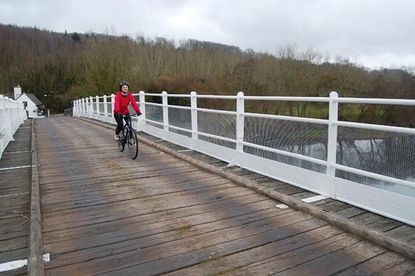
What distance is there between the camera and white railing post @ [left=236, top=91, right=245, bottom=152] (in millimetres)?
6238

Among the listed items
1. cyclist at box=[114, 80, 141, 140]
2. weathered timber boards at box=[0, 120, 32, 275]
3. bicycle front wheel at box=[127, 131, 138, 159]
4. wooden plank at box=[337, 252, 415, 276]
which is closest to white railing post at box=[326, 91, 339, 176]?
wooden plank at box=[337, 252, 415, 276]

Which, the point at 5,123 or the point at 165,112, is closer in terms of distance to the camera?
the point at 165,112

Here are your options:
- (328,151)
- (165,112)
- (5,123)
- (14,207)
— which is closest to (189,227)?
(328,151)

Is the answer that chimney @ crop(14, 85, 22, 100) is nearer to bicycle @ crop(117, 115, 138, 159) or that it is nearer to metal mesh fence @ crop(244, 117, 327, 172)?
bicycle @ crop(117, 115, 138, 159)

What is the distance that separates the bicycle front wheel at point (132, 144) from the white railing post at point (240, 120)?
2.39 meters

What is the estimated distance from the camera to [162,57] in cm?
5103

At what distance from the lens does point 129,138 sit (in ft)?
26.8

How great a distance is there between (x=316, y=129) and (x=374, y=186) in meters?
1.11

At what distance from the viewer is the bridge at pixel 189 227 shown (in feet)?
10.3

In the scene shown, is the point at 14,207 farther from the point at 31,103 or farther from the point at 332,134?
the point at 31,103

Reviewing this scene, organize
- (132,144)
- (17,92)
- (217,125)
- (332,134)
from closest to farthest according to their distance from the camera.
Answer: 1. (332,134)
2. (217,125)
3. (132,144)
4. (17,92)

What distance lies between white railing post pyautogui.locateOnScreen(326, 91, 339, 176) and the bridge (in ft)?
1.27

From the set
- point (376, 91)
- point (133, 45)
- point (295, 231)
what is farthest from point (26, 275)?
point (133, 45)

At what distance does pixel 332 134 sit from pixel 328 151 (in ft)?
0.73
